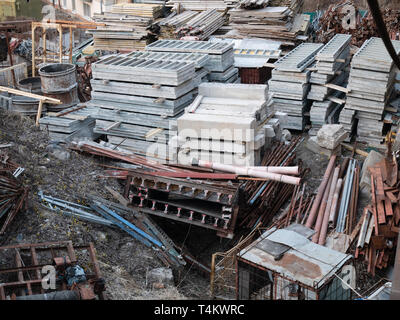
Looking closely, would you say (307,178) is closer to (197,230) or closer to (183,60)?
(197,230)

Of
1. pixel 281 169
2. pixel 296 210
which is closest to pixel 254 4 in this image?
pixel 281 169

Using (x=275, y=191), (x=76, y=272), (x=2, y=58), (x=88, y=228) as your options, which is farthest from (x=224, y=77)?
→ (x=2, y=58)

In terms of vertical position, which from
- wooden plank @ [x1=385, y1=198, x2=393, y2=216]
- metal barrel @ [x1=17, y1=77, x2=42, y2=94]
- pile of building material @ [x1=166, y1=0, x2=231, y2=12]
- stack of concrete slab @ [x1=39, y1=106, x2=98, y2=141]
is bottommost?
wooden plank @ [x1=385, y1=198, x2=393, y2=216]

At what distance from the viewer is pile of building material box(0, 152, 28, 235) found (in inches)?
338

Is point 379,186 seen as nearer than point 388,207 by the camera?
No

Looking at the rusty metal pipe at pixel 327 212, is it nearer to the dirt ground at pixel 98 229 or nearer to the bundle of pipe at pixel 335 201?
the bundle of pipe at pixel 335 201

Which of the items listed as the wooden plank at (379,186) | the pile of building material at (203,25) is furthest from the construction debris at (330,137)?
the pile of building material at (203,25)

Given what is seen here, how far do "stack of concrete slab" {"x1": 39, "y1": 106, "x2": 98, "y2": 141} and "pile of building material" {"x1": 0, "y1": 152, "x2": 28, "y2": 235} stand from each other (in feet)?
10.9

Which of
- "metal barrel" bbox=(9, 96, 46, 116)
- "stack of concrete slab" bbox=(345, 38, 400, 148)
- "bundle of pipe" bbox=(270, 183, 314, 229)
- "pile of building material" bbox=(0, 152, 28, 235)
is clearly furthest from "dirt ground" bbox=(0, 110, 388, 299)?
"stack of concrete slab" bbox=(345, 38, 400, 148)

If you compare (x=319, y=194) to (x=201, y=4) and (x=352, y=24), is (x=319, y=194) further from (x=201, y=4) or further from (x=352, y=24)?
(x=201, y=4)

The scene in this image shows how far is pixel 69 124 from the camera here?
12.3m

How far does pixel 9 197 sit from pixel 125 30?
10.7 m

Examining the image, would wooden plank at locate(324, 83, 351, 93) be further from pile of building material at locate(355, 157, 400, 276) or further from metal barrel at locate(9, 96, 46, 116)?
metal barrel at locate(9, 96, 46, 116)

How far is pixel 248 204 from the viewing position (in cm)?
978
